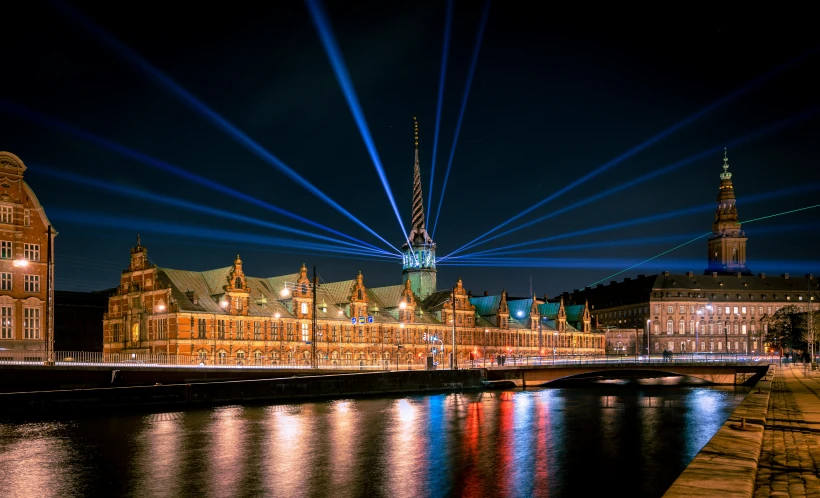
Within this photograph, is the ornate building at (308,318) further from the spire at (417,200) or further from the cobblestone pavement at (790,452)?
the cobblestone pavement at (790,452)

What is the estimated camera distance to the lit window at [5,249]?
62.7 metres

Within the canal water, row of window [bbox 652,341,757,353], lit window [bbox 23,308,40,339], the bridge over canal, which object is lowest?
row of window [bbox 652,341,757,353]

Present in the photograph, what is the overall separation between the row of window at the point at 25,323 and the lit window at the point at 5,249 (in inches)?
163

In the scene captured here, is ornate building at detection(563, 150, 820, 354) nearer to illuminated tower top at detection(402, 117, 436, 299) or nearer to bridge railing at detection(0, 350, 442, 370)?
illuminated tower top at detection(402, 117, 436, 299)

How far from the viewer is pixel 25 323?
63.8 m

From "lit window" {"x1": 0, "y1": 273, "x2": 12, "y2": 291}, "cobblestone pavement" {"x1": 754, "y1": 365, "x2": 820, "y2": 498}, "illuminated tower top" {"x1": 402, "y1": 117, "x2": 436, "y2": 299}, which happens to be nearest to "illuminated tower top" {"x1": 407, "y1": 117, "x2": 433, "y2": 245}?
"illuminated tower top" {"x1": 402, "y1": 117, "x2": 436, "y2": 299}

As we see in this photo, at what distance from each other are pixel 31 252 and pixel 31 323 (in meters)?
5.91

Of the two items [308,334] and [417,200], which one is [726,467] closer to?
[308,334]

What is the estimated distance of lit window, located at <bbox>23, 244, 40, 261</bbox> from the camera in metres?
64.5

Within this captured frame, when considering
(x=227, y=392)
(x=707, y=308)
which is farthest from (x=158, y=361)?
(x=707, y=308)

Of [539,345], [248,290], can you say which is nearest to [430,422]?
[248,290]

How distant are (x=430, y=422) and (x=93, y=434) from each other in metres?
18.0

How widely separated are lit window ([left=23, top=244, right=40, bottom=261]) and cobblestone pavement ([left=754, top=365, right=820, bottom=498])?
56816 mm

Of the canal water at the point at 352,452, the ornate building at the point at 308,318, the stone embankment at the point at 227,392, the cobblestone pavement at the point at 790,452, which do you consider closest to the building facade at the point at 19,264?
the ornate building at the point at 308,318
